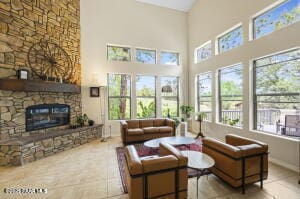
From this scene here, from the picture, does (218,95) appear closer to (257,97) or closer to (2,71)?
(257,97)

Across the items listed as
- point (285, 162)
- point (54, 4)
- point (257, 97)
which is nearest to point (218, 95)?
point (257, 97)

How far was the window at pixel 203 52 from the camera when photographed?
5941mm

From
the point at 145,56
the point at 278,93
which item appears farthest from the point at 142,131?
the point at 278,93

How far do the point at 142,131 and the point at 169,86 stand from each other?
2.83 metres

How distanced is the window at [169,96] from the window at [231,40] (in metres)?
2.33

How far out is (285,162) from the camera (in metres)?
3.26

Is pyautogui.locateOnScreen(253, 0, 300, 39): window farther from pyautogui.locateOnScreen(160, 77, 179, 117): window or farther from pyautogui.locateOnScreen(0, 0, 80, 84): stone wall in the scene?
pyautogui.locateOnScreen(0, 0, 80, 84): stone wall

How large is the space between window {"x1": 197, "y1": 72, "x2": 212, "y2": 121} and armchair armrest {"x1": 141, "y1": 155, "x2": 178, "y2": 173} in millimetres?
4042

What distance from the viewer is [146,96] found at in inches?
259

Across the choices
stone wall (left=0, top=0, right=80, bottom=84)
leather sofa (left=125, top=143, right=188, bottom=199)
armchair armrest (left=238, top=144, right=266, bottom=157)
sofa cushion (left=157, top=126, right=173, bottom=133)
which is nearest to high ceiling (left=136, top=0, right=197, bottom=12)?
stone wall (left=0, top=0, right=80, bottom=84)

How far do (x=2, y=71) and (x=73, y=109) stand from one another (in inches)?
84.6

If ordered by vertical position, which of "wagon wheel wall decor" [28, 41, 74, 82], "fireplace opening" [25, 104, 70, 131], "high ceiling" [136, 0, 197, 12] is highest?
"high ceiling" [136, 0, 197, 12]

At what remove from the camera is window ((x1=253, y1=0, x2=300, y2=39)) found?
128 inches

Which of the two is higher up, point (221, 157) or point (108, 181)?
point (221, 157)
